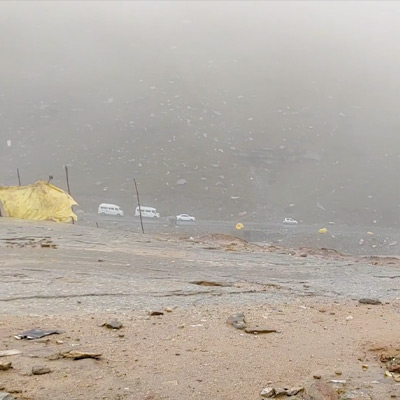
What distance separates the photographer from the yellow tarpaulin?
58.4 feet

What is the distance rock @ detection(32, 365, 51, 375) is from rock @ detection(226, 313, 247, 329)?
2.17m

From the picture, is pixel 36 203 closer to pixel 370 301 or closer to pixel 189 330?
pixel 370 301

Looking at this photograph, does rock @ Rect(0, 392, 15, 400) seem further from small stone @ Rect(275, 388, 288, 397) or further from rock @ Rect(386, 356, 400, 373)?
rock @ Rect(386, 356, 400, 373)

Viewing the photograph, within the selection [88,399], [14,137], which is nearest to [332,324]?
[88,399]

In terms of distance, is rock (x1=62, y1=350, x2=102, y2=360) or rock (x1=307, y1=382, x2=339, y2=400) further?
rock (x1=62, y1=350, x2=102, y2=360)

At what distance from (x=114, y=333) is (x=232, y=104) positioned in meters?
47.5

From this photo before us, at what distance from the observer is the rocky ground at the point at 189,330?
3.63m

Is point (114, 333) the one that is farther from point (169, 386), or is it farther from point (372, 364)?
point (372, 364)

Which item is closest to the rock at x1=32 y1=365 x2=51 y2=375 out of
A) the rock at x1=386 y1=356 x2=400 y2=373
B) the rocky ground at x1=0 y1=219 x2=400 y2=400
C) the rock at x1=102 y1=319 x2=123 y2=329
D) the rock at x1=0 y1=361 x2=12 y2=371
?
the rocky ground at x1=0 y1=219 x2=400 y2=400

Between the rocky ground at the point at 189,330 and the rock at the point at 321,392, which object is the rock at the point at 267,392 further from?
the rock at the point at 321,392

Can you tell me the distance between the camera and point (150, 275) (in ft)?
29.1

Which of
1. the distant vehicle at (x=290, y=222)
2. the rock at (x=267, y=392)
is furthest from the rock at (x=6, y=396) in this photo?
the distant vehicle at (x=290, y=222)

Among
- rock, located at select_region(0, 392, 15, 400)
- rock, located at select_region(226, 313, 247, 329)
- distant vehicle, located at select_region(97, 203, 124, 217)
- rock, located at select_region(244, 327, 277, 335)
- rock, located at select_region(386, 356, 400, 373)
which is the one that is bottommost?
rock, located at select_region(386, 356, 400, 373)

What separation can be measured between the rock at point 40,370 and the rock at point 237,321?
7.12ft
